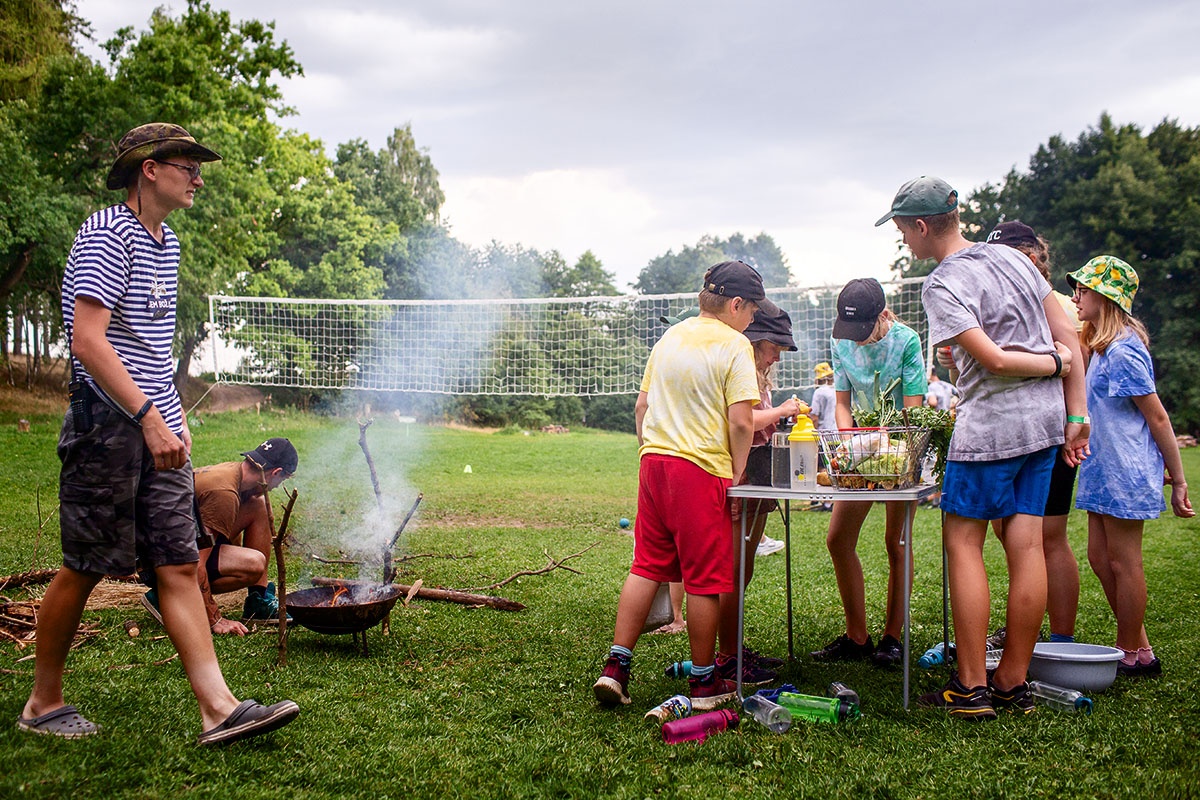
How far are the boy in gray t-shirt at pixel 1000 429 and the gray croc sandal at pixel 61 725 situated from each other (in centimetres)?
314

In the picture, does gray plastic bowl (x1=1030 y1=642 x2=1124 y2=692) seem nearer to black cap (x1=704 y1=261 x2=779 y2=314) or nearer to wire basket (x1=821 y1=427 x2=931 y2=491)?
wire basket (x1=821 y1=427 x2=931 y2=491)

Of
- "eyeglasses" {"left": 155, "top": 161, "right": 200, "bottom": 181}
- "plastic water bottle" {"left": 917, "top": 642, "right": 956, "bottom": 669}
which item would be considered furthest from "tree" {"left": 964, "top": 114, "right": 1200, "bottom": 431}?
"eyeglasses" {"left": 155, "top": 161, "right": 200, "bottom": 181}

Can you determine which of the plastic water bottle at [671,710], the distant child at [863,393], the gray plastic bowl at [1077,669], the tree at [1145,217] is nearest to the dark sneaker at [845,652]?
the distant child at [863,393]

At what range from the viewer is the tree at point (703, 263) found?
5512 centimetres

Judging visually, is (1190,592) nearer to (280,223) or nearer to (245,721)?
(245,721)

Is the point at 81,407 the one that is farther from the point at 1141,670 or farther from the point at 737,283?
the point at 1141,670

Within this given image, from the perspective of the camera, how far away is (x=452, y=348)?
17.0 metres

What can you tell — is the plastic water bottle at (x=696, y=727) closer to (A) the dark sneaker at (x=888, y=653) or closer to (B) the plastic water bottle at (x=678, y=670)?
(B) the plastic water bottle at (x=678, y=670)

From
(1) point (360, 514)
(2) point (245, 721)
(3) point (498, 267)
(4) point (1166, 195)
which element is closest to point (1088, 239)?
(4) point (1166, 195)

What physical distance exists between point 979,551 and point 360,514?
A: 6926 millimetres

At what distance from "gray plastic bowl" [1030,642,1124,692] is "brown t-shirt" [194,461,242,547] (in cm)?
406

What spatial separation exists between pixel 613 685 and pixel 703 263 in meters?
53.4

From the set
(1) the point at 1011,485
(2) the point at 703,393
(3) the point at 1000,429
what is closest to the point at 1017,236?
(3) the point at 1000,429

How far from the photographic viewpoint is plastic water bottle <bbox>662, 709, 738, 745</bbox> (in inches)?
128
